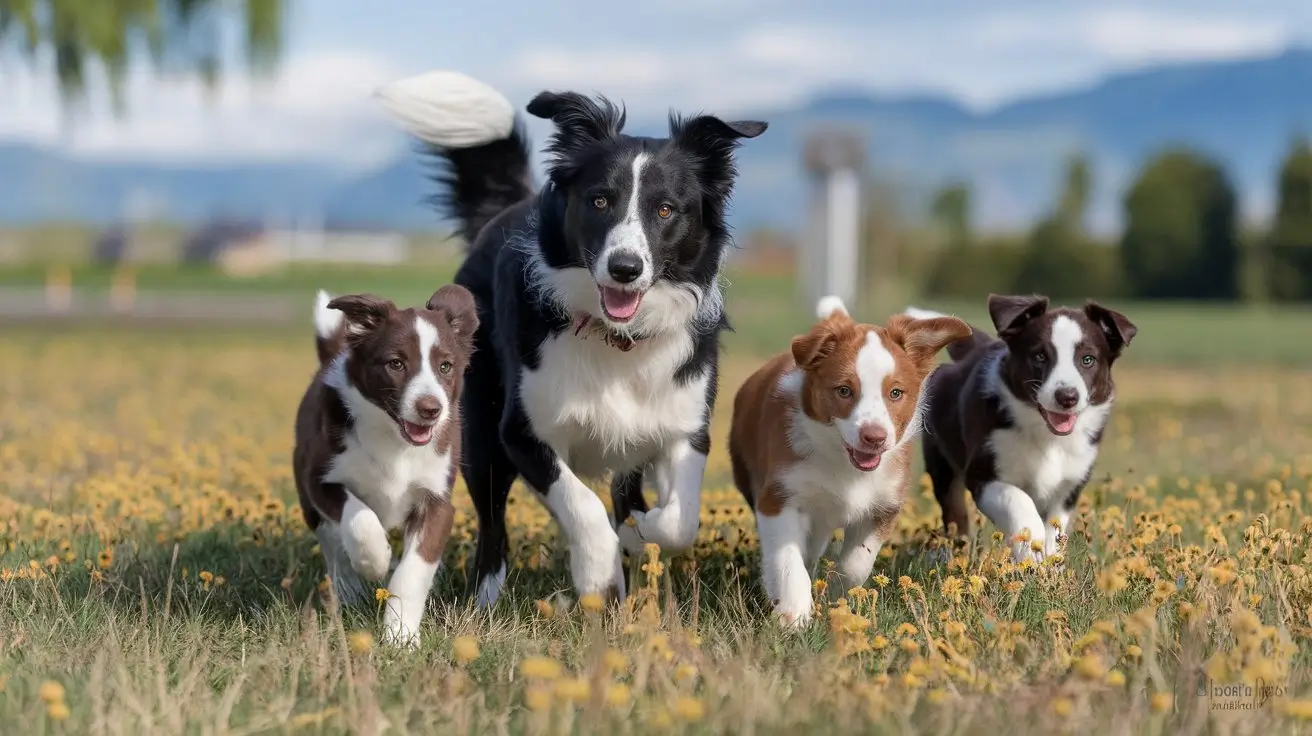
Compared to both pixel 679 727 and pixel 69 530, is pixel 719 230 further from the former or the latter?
pixel 69 530

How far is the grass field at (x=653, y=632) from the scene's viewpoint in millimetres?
3486

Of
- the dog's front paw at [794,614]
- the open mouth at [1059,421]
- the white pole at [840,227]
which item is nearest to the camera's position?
the dog's front paw at [794,614]

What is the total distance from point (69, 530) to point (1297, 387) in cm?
1404

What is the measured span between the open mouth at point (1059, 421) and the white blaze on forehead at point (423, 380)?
7.60 ft

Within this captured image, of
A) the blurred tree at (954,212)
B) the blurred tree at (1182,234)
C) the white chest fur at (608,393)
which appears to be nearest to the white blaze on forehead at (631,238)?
the white chest fur at (608,393)

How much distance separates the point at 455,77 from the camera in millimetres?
6723

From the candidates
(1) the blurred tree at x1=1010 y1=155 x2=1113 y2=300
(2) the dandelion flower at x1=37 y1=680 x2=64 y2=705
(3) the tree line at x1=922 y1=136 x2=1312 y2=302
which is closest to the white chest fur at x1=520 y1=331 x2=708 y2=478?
(2) the dandelion flower at x1=37 y1=680 x2=64 y2=705

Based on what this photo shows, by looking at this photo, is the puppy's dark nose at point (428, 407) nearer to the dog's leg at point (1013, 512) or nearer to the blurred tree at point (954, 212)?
the dog's leg at point (1013, 512)

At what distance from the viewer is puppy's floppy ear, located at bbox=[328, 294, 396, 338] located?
4.75m

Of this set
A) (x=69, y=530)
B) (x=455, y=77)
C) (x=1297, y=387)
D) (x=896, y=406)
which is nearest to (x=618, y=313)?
(x=896, y=406)

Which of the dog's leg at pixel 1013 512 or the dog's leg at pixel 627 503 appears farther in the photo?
the dog's leg at pixel 627 503

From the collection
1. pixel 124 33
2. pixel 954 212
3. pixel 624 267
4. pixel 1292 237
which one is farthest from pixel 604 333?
pixel 954 212

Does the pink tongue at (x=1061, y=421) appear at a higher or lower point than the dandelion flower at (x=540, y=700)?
higher

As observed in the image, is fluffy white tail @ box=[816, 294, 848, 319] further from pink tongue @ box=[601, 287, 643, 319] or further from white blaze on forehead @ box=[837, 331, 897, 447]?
pink tongue @ box=[601, 287, 643, 319]
